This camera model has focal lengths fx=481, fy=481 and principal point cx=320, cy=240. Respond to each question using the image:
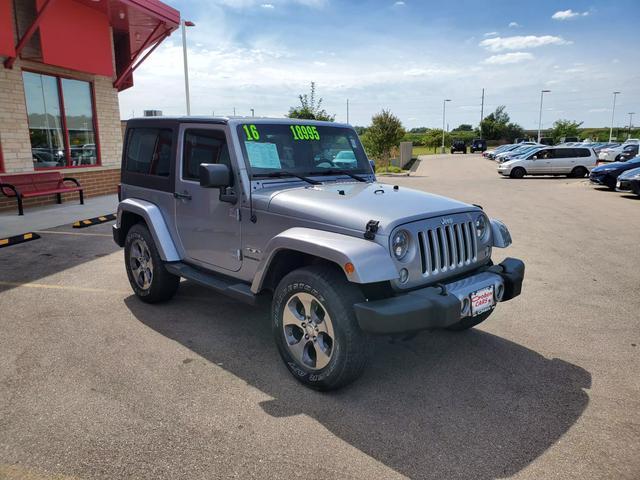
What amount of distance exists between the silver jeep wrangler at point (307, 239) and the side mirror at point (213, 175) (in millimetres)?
11

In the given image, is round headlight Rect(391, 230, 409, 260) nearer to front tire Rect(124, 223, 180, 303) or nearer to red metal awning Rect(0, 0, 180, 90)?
front tire Rect(124, 223, 180, 303)

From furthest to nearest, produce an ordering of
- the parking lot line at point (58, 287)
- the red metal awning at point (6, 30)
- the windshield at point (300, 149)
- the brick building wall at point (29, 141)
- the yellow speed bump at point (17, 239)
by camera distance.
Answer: the brick building wall at point (29, 141), the red metal awning at point (6, 30), the yellow speed bump at point (17, 239), the parking lot line at point (58, 287), the windshield at point (300, 149)

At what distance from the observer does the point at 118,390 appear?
3.48 m

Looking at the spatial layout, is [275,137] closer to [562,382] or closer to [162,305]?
[162,305]

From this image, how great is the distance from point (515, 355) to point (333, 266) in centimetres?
188

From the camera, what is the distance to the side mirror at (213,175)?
383 cm

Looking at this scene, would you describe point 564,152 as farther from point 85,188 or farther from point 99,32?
point 85,188

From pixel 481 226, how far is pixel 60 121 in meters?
12.8

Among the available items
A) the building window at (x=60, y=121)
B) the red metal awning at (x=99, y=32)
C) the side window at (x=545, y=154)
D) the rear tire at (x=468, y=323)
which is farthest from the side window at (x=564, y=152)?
the rear tire at (x=468, y=323)

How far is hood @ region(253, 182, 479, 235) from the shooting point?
11.1 feet

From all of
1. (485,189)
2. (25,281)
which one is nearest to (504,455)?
(25,281)

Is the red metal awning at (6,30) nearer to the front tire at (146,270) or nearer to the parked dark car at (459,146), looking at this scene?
the front tire at (146,270)

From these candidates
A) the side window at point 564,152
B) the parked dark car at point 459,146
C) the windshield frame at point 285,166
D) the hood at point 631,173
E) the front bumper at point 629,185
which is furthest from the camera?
the parked dark car at point 459,146

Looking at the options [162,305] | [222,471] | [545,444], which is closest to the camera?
[222,471]
